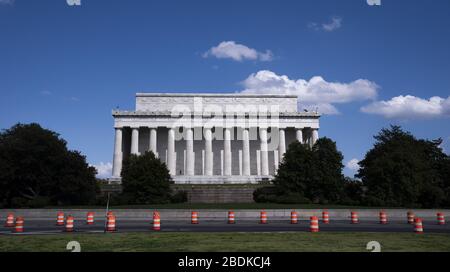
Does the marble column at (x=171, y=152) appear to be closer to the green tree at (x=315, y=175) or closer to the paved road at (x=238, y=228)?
the green tree at (x=315, y=175)

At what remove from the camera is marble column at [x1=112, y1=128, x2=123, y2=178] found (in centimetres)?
7638

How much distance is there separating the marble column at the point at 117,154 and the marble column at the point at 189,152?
43.7 ft

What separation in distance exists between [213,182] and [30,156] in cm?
3419

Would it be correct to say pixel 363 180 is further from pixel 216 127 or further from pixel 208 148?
pixel 216 127

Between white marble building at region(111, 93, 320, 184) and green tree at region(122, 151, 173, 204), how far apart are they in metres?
29.6

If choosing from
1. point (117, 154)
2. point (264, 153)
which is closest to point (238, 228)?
point (264, 153)

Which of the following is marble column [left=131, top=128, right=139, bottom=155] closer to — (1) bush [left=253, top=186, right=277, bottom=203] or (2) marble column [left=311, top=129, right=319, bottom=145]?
(1) bush [left=253, top=186, right=277, bottom=203]

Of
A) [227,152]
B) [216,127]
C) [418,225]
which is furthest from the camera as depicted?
[216,127]

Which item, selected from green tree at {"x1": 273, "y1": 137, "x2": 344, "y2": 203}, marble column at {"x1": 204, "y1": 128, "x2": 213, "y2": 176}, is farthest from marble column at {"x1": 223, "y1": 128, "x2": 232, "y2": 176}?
green tree at {"x1": 273, "y1": 137, "x2": 344, "y2": 203}

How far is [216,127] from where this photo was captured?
82250mm

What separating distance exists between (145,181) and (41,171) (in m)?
11.9

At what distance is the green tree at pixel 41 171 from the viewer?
43.6m
